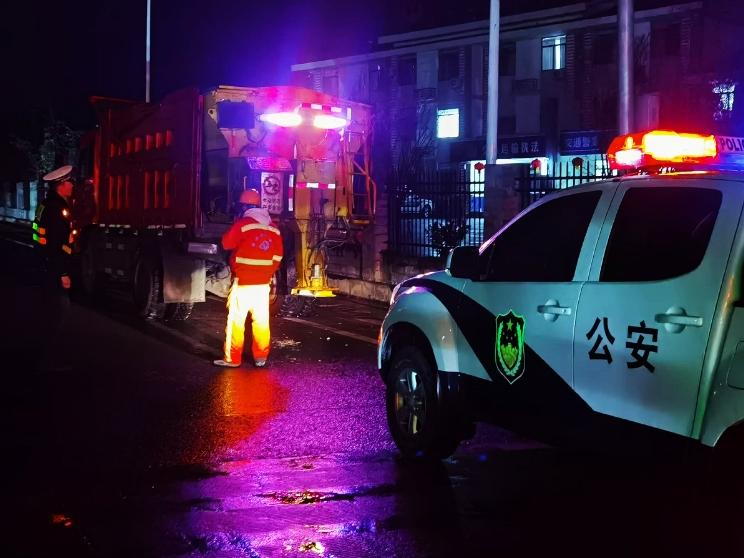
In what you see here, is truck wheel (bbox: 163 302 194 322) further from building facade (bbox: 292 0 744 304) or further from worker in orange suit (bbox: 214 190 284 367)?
building facade (bbox: 292 0 744 304)

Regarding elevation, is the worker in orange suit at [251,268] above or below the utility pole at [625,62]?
below

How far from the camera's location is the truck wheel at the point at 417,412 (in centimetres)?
534

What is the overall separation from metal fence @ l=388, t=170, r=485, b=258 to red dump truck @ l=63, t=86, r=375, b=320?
179 cm

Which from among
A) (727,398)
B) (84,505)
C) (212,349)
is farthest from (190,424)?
(727,398)

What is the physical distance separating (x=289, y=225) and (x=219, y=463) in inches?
262

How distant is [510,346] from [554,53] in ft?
118

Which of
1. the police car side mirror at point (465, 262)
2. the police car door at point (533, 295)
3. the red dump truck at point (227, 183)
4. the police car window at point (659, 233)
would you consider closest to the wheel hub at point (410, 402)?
the police car door at point (533, 295)

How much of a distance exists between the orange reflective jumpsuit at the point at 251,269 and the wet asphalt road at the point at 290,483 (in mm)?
471

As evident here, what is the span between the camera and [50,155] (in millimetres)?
39688

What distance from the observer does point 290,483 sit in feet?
16.8

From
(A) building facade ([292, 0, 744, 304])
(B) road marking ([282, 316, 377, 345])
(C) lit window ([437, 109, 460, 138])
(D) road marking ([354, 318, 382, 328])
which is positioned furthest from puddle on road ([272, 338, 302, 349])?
(C) lit window ([437, 109, 460, 138])

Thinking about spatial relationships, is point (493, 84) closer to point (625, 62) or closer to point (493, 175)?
point (493, 175)

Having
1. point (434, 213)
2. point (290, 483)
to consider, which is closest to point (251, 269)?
point (290, 483)

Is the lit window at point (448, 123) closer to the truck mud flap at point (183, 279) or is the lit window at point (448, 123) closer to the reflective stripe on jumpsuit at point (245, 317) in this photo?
the truck mud flap at point (183, 279)
